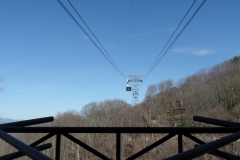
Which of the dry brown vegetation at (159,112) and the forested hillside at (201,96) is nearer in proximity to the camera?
the dry brown vegetation at (159,112)

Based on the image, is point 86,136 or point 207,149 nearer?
point 207,149

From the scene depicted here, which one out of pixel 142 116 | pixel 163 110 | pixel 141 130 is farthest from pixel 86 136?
pixel 141 130

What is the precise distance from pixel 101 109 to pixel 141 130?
93.6 ft

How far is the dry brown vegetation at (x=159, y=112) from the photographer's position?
22.3 m

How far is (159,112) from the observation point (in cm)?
3134

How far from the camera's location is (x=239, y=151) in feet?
50.0

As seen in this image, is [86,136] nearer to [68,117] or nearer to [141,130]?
[68,117]

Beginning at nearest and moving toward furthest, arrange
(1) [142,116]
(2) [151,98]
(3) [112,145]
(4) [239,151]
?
(4) [239,151], (3) [112,145], (1) [142,116], (2) [151,98]

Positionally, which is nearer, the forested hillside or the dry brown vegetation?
the dry brown vegetation

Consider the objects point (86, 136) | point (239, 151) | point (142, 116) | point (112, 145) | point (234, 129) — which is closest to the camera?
point (234, 129)

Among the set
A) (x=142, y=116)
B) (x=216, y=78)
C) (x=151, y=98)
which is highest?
(x=216, y=78)

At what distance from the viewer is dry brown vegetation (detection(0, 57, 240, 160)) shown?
22.3m

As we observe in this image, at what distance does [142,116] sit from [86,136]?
9073 millimetres

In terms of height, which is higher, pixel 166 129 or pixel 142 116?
pixel 166 129
